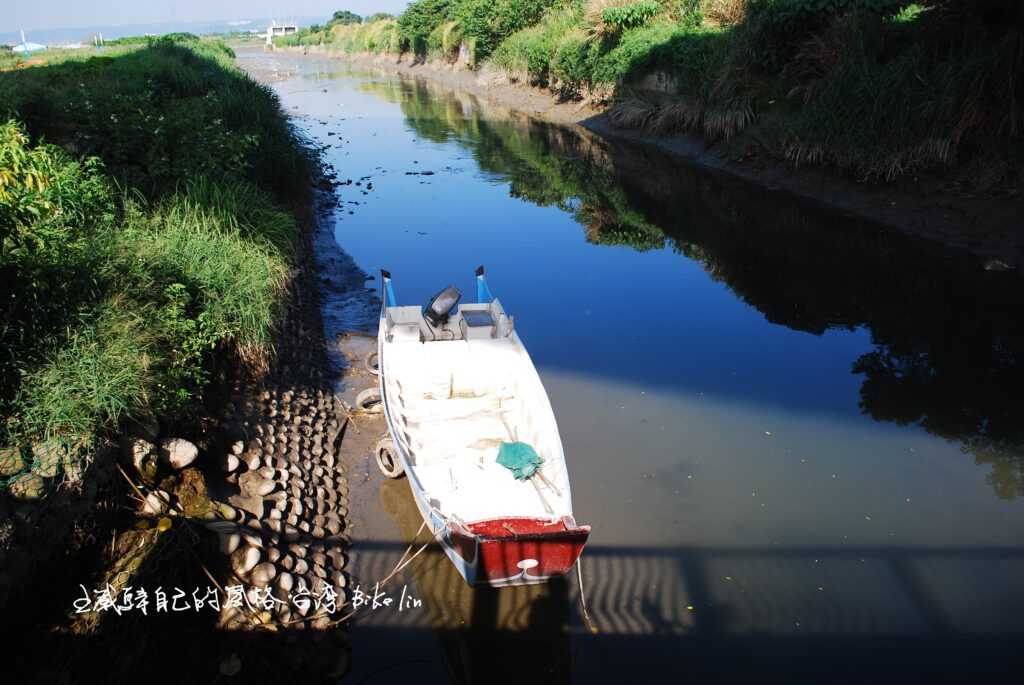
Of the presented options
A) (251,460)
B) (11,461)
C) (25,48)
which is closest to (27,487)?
(11,461)

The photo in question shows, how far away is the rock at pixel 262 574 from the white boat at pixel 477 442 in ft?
4.09

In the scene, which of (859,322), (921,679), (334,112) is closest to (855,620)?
(921,679)

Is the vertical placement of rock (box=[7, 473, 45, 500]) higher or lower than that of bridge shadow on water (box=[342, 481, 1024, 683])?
higher

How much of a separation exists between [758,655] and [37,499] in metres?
5.00

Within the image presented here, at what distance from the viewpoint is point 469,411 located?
23.9ft

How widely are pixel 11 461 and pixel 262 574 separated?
1774 mm

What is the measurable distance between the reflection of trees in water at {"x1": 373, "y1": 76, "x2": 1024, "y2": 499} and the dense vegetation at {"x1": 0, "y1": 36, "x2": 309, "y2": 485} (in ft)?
23.8

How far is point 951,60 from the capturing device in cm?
1405

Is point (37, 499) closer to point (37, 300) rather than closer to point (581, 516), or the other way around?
point (37, 300)

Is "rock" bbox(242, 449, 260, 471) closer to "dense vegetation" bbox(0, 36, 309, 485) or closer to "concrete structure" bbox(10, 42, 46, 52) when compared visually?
"dense vegetation" bbox(0, 36, 309, 485)

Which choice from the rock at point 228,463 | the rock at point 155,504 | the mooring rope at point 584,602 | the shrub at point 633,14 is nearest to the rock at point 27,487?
the rock at point 155,504

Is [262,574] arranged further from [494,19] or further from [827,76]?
[494,19]

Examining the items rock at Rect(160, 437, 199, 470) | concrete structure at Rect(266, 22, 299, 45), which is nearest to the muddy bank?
rock at Rect(160, 437, 199, 470)

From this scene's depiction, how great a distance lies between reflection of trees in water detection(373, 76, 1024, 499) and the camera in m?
8.62
